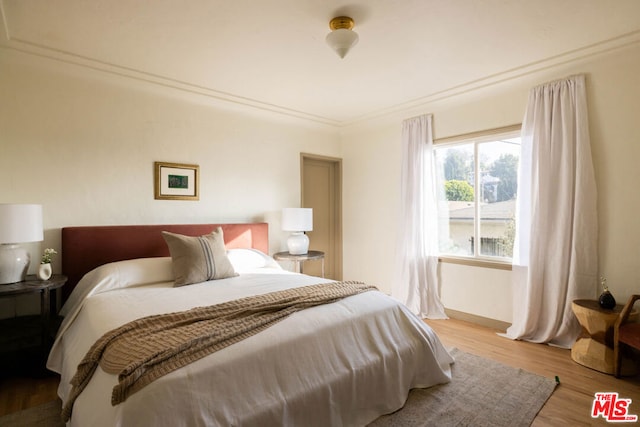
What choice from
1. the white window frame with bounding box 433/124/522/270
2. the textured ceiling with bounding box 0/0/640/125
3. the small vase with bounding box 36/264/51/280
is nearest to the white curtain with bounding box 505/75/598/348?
the white window frame with bounding box 433/124/522/270

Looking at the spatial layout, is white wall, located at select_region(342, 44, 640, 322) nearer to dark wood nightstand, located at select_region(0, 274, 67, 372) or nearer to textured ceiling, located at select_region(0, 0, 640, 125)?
textured ceiling, located at select_region(0, 0, 640, 125)

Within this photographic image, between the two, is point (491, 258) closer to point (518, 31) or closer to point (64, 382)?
point (518, 31)

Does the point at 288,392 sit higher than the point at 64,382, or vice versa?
the point at 288,392

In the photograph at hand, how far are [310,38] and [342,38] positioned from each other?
1.19 ft

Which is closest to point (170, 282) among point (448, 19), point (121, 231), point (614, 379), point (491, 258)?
point (121, 231)

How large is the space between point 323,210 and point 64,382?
12.1 ft

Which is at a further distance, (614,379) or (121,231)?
(121,231)

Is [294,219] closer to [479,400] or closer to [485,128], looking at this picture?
[485,128]

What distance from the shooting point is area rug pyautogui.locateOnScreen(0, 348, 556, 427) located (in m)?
1.98

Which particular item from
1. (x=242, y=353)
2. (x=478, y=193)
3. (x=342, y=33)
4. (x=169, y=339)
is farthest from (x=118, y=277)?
(x=478, y=193)

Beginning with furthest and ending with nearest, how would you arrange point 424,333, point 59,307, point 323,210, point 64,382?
point 323,210 < point 59,307 < point 424,333 < point 64,382

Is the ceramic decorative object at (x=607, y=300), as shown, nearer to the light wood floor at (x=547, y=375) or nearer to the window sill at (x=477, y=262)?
the light wood floor at (x=547, y=375)

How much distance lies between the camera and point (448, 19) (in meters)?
2.31

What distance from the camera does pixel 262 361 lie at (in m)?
1.61
